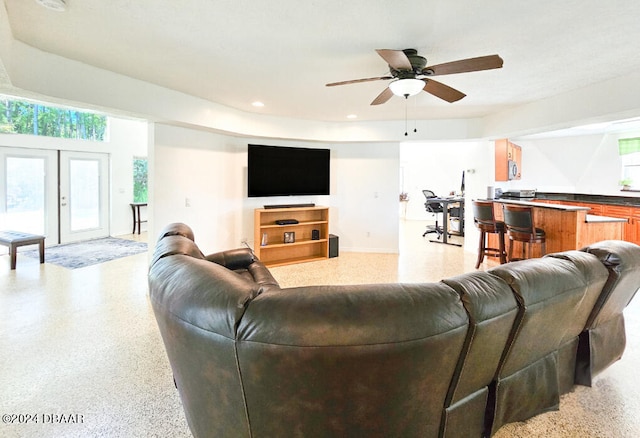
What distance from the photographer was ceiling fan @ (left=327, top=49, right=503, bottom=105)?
7.56ft

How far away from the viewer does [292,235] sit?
546cm

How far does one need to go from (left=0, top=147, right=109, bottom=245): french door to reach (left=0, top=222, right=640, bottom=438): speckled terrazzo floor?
2.33 m

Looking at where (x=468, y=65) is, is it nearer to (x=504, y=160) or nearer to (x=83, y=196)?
(x=504, y=160)

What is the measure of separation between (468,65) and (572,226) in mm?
2697

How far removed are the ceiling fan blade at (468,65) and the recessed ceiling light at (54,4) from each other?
8.39 ft

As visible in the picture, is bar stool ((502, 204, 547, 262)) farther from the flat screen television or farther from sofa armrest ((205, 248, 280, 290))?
sofa armrest ((205, 248, 280, 290))

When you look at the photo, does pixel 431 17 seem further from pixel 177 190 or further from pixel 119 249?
pixel 119 249

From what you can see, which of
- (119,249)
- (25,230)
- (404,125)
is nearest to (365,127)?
(404,125)

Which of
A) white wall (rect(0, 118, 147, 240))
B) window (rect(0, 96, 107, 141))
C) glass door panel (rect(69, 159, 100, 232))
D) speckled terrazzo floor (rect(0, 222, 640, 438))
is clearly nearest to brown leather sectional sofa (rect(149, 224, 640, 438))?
speckled terrazzo floor (rect(0, 222, 640, 438))

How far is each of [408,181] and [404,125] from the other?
560 cm

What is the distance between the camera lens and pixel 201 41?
2596 mm

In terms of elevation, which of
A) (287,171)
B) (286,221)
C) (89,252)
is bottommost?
(89,252)

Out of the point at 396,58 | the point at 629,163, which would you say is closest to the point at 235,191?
the point at 396,58

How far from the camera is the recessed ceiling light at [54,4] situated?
200 centimetres
